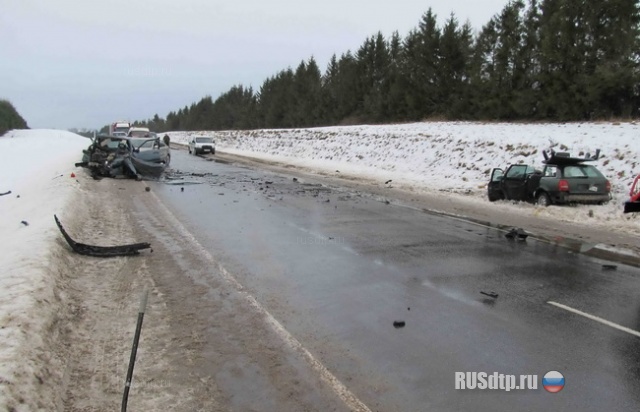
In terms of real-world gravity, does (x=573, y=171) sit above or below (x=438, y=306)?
above

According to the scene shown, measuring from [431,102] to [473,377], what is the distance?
43315 millimetres

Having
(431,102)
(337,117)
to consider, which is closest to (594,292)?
(431,102)

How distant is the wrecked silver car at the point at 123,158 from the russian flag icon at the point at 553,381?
735 inches

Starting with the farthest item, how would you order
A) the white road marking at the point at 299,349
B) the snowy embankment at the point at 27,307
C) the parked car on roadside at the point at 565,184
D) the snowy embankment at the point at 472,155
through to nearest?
the snowy embankment at the point at 472,155
the parked car on roadside at the point at 565,184
the white road marking at the point at 299,349
the snowy embankment at the point at 27,307

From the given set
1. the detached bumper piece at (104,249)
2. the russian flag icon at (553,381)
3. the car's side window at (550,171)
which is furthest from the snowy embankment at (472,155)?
the detached bumper piece at (104,249)

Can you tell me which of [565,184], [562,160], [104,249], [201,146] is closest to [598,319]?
[104,249]

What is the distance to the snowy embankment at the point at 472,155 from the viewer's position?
14.7 m

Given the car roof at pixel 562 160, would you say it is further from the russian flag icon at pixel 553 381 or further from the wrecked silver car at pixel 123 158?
the wrecked silver car at pixel 123 158

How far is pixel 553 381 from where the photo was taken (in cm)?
407

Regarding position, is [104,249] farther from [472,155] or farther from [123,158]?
[472,155]

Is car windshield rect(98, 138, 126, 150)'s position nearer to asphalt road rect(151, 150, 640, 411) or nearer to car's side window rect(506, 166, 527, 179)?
asphalt road rect(151, 150, 640, 411)

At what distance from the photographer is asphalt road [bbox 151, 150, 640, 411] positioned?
3995mm

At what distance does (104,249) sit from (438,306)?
5264 mm

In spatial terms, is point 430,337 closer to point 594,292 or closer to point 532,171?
point 594,292
